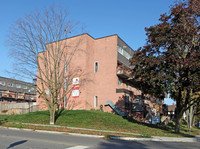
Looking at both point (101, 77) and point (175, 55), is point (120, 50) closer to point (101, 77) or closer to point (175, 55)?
point (101, 77)

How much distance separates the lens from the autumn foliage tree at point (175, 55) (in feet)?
52.9

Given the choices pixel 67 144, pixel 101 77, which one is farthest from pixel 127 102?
pixel 67 144

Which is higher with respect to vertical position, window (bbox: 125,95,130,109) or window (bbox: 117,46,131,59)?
window (bbox: 117,46,131,59)

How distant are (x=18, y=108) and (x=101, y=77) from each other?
1461cm

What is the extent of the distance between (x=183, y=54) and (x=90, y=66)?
15.7 meters

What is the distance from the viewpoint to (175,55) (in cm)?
1711

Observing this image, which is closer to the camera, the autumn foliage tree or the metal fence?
the autumn foliage tree

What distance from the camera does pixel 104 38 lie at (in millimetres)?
31125

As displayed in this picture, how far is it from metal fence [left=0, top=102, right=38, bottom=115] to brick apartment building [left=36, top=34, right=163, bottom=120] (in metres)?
6.14

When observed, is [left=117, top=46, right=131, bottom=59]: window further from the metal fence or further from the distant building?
the distant building

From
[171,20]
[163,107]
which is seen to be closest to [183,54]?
[171,20]

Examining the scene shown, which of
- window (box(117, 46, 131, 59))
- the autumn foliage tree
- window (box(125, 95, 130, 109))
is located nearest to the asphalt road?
the autumn foliage tree

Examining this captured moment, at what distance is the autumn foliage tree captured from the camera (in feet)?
52.9

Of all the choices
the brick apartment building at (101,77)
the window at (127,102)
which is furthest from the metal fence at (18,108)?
the window at (127,102)
